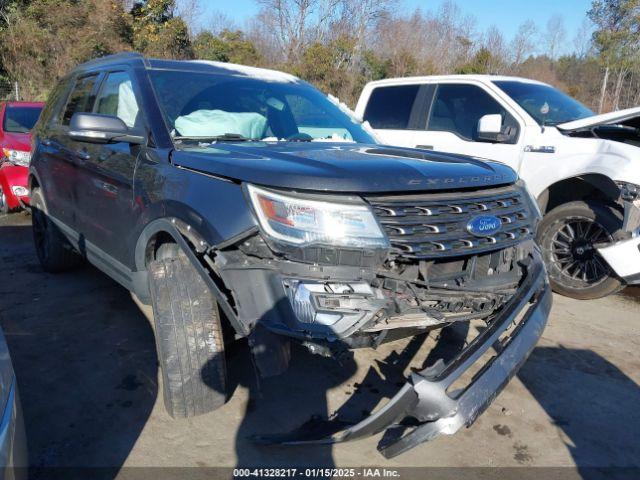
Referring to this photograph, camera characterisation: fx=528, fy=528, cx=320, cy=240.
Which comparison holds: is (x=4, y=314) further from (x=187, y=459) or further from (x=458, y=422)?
(x=458, y=422)

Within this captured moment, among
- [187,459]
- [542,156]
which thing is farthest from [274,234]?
[542,156]

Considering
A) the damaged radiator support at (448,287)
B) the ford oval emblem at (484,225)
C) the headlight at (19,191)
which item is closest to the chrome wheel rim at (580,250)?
the damaged radiator support at (448,287)

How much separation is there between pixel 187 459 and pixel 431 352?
1767 mm

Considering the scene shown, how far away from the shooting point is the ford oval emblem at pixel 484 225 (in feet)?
7.89

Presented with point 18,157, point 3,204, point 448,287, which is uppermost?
point 448,287

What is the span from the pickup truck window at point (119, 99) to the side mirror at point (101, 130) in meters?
0.19

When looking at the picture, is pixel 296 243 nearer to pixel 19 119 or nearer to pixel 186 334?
pixel 186 334

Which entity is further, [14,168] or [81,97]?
[14,168]

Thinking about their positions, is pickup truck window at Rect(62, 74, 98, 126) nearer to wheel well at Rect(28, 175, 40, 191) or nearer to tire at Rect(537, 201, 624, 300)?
wheel well at Rect(28, 175, 40, 191)

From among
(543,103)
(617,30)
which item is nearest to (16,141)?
(543,103)

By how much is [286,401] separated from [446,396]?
1198mm

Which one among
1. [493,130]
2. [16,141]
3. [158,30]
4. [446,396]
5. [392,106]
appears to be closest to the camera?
[446,396]

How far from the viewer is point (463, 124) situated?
5.82 metres

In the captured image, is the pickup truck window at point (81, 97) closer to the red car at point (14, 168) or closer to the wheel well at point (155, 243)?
the wheel well at point (155, 243)
